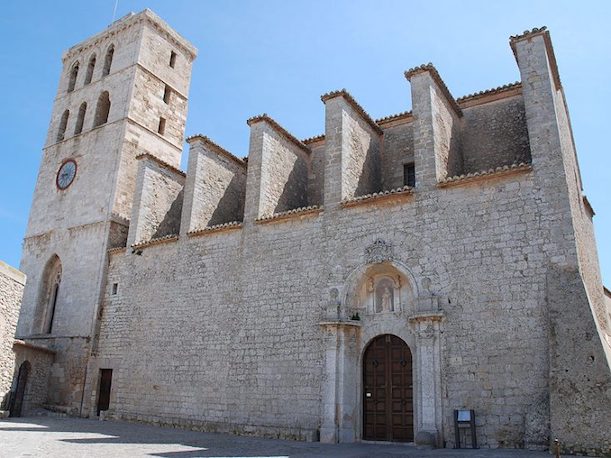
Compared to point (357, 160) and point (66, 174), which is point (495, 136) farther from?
point (66, 174)

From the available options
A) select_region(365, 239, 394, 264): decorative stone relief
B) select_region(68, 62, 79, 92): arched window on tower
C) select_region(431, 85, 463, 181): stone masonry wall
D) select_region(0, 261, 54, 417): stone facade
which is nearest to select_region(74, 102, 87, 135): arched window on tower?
select_region(68, 62, 79, 92): arched window on tower

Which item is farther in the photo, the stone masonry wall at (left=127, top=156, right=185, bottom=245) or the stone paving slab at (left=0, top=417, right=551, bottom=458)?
the stone masonry wall at (left=127, top=156, right=185, bottom=245)

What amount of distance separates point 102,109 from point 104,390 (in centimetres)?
1054

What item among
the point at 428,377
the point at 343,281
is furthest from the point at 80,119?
the point at 428,377

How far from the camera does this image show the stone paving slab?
24.0ft

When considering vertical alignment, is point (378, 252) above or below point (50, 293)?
below

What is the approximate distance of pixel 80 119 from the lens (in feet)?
64.2

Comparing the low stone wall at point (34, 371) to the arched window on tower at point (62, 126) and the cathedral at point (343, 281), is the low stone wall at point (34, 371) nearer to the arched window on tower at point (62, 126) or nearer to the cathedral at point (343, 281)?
the cathedral at point (343, 281)

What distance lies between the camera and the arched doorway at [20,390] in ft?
45.3

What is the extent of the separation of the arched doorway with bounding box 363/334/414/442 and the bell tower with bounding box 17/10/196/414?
8.66 meters

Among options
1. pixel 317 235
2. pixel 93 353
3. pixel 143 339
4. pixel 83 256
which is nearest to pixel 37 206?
pixel 83 256

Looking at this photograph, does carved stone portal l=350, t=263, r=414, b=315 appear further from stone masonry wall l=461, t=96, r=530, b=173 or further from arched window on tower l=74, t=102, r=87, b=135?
arched window on tower l=74, t=102, r=87, b=135

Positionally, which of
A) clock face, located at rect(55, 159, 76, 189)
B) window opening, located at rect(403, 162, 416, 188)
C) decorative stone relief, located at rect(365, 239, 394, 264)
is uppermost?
clock face, located at rect(55, 159, 76, 189)

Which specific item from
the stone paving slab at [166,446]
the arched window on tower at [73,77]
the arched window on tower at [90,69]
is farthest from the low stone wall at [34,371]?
the arched window on tower at [73,77]
